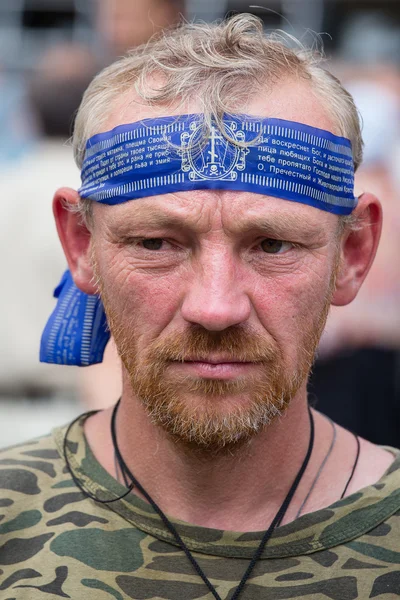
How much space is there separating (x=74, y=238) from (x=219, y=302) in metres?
0.73

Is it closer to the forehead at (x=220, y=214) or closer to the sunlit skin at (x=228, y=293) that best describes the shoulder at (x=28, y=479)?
the sunlit skin at (x=228, y=293)

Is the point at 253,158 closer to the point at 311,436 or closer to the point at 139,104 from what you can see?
the point at 139,104

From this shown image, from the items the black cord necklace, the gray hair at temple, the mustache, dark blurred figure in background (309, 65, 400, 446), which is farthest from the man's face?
dark blurred figure in background (309, 65, 400, 446)

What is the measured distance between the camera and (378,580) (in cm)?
253

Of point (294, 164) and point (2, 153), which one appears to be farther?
point (2, 153)

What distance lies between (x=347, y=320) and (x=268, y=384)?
2376 millimetres

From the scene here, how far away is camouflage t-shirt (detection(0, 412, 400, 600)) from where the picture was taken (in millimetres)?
2529

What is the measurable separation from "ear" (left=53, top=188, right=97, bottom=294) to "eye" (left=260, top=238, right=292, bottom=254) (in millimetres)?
610

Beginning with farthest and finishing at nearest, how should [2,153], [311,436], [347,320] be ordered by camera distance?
[2,153]
[347,320]
[311,436]

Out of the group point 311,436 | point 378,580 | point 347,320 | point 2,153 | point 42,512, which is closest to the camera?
point 378,580

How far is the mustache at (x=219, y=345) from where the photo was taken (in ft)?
8.16

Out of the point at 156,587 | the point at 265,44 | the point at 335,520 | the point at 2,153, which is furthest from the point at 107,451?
the point at 2,153

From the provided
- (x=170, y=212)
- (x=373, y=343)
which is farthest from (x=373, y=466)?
(x=373, y=343)

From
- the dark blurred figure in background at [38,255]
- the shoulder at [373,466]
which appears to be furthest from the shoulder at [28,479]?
the dark blurred figure in background at [38,255]
